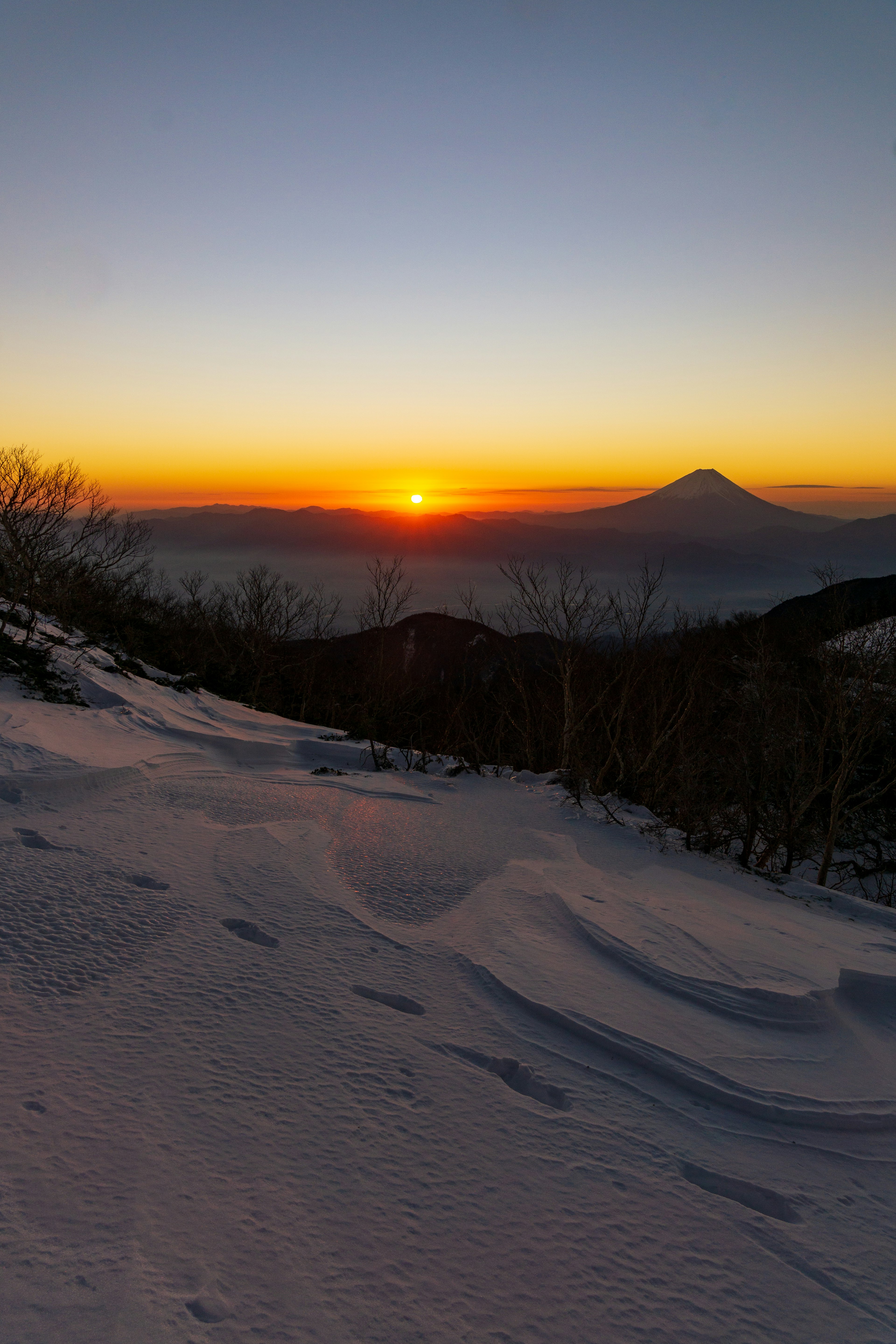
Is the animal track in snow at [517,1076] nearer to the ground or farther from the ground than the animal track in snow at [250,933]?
nearer to the ground

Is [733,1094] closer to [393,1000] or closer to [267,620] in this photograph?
[393,1000]

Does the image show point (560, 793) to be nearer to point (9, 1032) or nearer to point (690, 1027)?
point (690, 1027)

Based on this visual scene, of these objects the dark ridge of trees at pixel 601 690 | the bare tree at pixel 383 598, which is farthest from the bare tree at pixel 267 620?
the bare tree at pixel 383 598

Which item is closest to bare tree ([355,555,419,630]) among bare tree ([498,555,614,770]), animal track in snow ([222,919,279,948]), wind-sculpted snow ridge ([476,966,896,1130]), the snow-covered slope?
bare tree ([498,555,614,770])

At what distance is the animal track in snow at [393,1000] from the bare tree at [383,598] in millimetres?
9265

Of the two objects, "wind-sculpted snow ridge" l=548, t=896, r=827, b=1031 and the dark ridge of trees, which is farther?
the dark ridge of trees

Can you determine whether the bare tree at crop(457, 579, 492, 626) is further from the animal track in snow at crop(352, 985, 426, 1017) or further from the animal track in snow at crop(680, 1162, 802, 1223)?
the animal track in snow at crop(680, 1162, 802, 1223)

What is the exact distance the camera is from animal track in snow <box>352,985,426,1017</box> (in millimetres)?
4242

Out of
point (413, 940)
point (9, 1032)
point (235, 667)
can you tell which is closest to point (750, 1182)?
point (413, 940)

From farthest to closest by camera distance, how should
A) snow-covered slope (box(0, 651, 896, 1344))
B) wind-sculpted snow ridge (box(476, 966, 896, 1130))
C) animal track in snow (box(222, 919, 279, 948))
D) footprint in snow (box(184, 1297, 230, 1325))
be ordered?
animal track in snow (box(222, 919, 279, 948))
wind-sculpted snow ridge (box(476, 966, 896, 1130))
snow-covered slope (box(0, 651, 896, 1344))
footprint in snow (box(184, 1297, 230, 1325))

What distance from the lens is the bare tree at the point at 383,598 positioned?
44.1 feet

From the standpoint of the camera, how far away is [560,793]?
1156 centimetres

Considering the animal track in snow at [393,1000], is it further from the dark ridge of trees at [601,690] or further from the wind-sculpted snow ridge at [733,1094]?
the dark ridge of trees at [601,690]

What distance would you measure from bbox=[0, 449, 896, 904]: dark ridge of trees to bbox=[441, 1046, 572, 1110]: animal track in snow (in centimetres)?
676
